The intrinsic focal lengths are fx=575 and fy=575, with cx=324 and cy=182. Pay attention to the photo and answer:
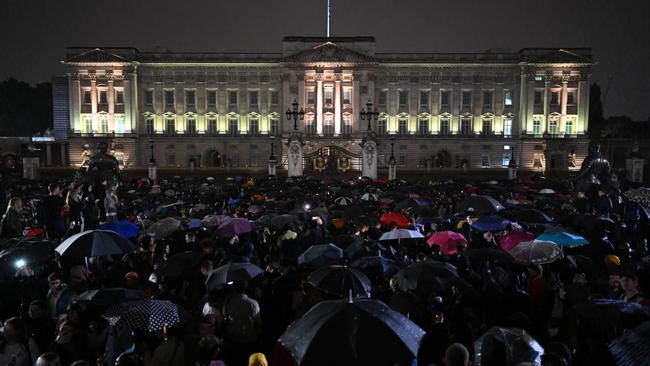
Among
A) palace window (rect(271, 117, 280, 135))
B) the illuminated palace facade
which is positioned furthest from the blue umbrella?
palace window (rect(271, 117, 280, 135))

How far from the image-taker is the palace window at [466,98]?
2714 inches

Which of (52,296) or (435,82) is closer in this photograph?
(52,296)

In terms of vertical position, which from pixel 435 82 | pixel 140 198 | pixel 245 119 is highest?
pixel 435 82

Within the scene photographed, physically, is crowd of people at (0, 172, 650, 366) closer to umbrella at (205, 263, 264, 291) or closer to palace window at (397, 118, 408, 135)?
umbrella at (205, 263, 264, 291)

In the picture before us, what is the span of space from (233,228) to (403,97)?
58.2 m

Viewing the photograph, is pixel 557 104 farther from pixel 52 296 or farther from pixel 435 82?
pixel 52 296

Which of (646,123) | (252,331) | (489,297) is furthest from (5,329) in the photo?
(646,123)

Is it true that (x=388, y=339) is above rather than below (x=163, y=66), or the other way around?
below

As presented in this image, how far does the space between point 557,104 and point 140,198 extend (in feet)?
189

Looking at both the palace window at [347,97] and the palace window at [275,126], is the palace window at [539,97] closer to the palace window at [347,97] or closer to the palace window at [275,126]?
the palace window at [347,97]

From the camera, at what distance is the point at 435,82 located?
68.9 meters

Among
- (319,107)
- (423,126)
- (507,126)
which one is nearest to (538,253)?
(319,107)

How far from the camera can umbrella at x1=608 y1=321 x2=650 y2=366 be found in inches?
182

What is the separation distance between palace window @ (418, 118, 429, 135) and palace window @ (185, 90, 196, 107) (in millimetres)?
27264
